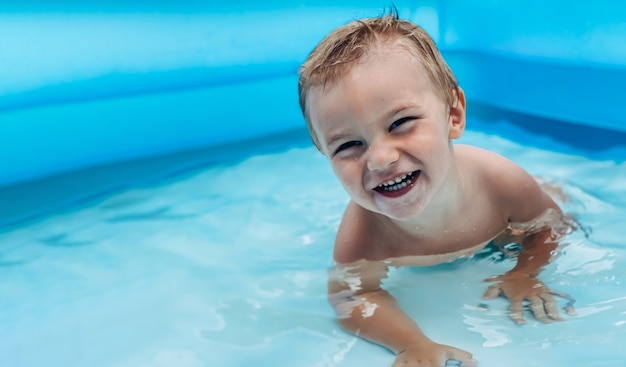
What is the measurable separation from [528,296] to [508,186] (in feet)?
1.32

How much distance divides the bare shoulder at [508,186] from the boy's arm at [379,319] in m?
0.39

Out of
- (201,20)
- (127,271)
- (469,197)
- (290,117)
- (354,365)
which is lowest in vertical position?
(354,365)

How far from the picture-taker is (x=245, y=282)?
7.10 feet

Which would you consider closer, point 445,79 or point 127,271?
point 445,79

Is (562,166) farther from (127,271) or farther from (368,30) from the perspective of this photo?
(127,271)

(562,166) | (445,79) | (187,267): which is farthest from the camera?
(562,166)

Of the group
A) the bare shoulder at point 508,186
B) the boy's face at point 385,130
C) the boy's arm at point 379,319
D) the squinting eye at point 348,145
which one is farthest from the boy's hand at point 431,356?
the bare shoulder at point 508,186

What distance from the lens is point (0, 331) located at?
78.3 inches

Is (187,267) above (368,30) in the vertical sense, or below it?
below

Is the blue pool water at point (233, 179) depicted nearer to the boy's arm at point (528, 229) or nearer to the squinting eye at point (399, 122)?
the boy's arm at point (528, 229)

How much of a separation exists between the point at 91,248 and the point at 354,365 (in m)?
1.27

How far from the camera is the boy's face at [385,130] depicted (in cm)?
159

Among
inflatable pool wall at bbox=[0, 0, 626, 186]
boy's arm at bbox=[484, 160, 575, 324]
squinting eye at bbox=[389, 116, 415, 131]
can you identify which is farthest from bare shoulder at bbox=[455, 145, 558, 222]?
inflatable pool wall at bbox=[0, 0, 626, 186]

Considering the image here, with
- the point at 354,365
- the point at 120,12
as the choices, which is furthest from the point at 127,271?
the point at 120,12
